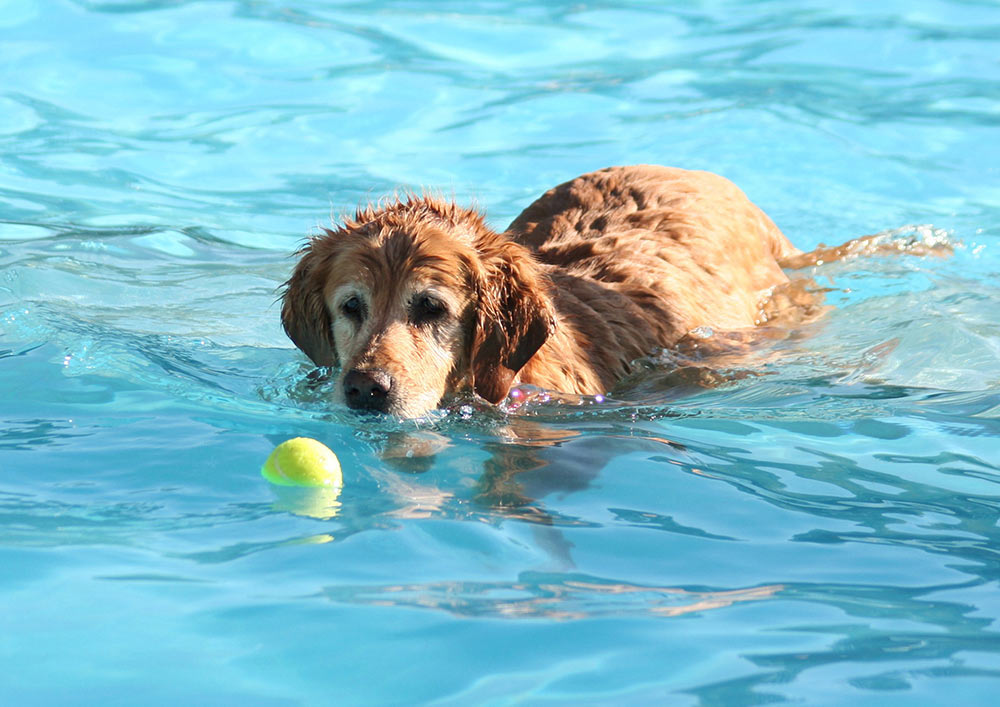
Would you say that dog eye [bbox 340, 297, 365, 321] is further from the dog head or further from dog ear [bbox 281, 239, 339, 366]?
dog ear [bbox 281, 239, 339, 366]

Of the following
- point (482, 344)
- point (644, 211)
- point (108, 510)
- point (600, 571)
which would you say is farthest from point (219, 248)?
point (600, 571)

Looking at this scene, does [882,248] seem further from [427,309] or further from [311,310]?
[311,310]

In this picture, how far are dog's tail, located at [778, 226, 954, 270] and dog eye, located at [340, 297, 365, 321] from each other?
9.84 feet

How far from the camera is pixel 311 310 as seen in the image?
576 cm

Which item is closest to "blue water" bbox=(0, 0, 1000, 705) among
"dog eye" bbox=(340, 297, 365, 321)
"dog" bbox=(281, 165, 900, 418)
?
"dog" bbox=(281, 165, 900, 418)

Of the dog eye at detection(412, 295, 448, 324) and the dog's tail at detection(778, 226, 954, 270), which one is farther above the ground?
the dog eye at detection(412, 295, 448, 324)

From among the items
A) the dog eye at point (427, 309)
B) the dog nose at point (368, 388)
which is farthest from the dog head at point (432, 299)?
the dog nose at point (368, 388)

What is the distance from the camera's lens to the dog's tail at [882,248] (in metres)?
7.49

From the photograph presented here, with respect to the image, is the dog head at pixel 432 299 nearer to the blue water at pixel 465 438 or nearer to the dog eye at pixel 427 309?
the dog eye at pixel 427 309

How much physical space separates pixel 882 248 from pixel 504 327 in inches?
140

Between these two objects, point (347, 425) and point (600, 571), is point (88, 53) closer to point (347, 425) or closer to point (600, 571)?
point (347, 425)

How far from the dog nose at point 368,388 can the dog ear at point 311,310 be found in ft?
2.73

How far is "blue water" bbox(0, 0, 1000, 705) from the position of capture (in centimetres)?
316

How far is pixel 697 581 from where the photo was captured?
363cm
